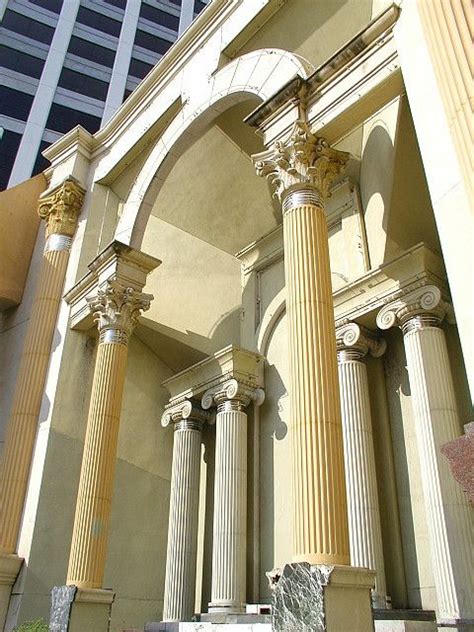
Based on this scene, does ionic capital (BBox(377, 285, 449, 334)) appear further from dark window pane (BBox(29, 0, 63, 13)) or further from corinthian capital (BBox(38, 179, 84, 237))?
dark window pane (BBox(29, 0, 63, 13))

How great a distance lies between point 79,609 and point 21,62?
31.5m

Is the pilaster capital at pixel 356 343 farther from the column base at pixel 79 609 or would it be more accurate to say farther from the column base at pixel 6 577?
the column base at pixel 6 577

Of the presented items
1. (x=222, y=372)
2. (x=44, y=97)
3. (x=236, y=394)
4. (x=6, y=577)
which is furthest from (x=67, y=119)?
(x=6, y=577)

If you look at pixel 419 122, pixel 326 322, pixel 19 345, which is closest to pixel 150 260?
pixel 19 345

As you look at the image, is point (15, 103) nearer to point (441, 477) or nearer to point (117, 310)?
point (117, 310)

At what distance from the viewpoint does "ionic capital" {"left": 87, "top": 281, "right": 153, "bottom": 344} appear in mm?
12547

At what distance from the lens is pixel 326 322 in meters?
7.68

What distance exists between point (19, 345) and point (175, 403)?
182 inches

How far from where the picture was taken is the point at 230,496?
40.1 feet

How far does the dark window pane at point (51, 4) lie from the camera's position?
1426 inches

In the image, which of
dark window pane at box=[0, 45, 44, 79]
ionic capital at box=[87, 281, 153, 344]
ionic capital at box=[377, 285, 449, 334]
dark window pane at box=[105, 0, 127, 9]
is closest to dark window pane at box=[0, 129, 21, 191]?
dark window pane at box=[0, 45, 44, 79]

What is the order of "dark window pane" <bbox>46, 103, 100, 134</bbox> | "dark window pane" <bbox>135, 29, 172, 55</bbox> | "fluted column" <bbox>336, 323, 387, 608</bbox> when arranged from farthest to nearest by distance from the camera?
"dark window pane" <bbox>135, 29, 172, 55</bbox> → "dark window pane" <bbox>46, 103, 100, 134</bbox> → "fluted column" <bbox>336, 323, 387, 608</bbox>

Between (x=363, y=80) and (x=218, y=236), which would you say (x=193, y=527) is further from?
(x=363, y=80)

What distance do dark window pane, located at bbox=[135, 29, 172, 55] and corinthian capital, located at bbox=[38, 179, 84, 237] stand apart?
84.0 feet
